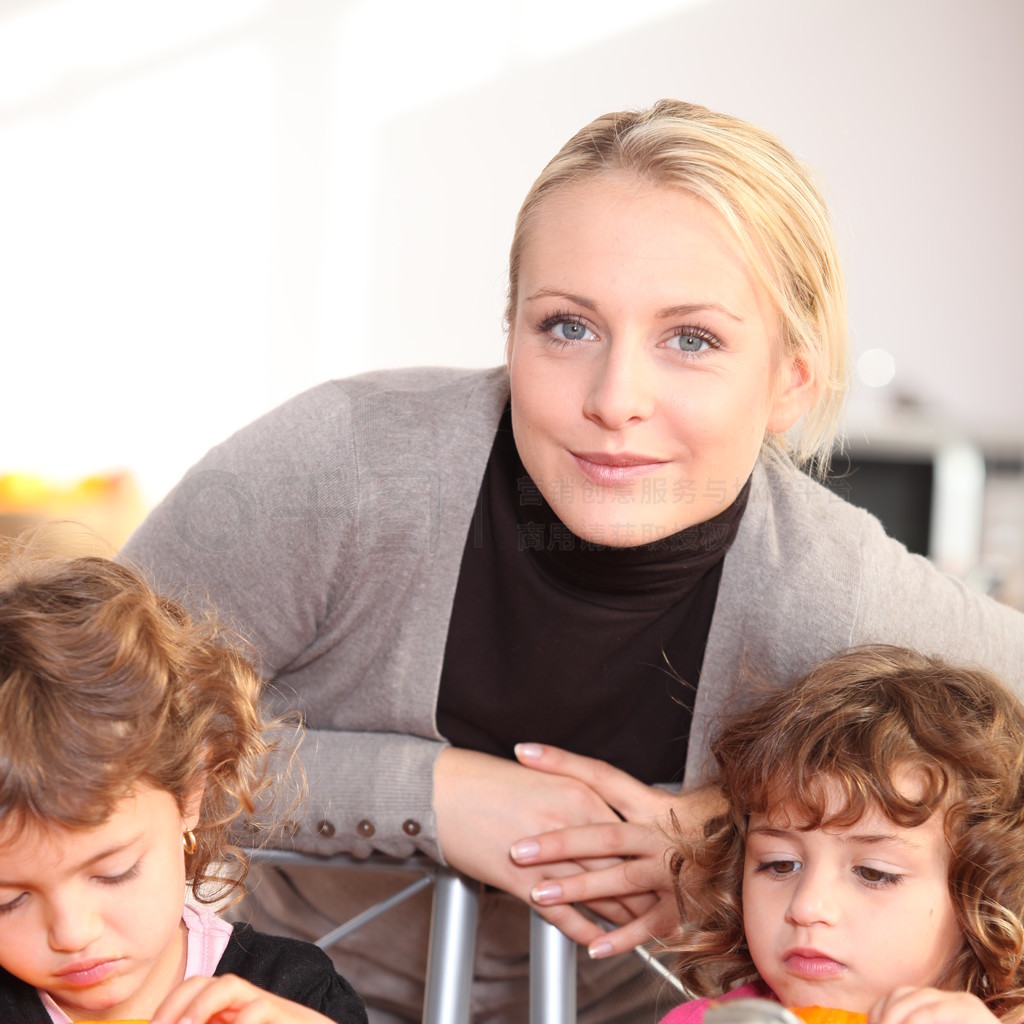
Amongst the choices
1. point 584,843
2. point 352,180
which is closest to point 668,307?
point 584,843

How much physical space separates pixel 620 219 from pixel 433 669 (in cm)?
42

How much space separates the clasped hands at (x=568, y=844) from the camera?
1067mm

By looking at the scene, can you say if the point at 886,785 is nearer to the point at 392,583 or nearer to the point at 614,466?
the point at 614,466

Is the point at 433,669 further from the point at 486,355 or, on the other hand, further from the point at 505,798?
the point at 486,355

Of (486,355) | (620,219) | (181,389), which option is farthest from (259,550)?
(181,389)

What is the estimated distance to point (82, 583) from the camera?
2.85 feet

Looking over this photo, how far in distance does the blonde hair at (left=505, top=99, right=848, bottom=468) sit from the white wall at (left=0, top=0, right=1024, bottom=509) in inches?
109

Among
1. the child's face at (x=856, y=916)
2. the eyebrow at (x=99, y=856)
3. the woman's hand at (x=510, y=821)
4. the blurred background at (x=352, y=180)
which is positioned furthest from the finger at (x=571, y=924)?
the blurred background at (x=352, y=180)

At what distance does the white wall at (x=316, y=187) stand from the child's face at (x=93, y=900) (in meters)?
3.14

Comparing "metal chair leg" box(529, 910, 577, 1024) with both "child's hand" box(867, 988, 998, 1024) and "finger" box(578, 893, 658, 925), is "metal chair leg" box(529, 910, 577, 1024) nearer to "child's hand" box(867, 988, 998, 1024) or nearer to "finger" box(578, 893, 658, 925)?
"finger" box(578, 893, 658, 925)

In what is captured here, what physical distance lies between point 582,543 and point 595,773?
0.66 ft

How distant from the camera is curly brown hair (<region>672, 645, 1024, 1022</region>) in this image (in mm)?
868

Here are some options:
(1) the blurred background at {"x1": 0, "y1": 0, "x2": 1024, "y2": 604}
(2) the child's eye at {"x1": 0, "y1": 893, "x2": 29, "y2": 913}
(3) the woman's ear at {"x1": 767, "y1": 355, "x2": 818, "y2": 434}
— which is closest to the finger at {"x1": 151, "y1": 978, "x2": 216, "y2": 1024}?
(2) the child's eye at {"x1": 0, "y1": 893, "x2": 29, "y2": 913}

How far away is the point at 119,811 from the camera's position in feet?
2.52
